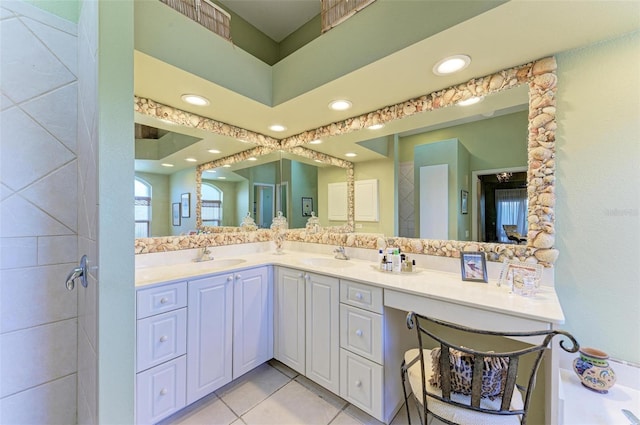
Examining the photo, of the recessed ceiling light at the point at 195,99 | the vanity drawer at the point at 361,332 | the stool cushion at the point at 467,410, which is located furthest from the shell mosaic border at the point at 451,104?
the stool cushion at the point at 467,410

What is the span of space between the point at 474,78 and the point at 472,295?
136 centimetres

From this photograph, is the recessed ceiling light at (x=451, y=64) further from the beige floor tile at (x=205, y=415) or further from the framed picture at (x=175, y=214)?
the beige floor tile at (x=205, y=415)

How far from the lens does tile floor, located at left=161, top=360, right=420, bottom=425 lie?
1.57 metres

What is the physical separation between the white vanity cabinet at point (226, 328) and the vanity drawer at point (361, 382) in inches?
28.1

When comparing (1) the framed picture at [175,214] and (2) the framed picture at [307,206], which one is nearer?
(1) the framed picture at [175,214]

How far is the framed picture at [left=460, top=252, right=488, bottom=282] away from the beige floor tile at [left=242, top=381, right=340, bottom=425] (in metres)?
1.23

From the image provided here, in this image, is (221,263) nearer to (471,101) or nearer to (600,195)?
(471,101)

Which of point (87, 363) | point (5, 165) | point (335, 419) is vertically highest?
point (5, 165)

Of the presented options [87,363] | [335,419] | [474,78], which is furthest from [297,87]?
[335,419]

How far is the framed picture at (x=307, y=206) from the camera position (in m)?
2.70

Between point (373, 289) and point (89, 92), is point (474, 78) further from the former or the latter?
point (89, 92)

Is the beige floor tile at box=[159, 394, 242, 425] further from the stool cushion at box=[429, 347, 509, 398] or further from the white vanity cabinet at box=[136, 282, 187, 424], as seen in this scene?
the stool cushion at box=[429, 347, 509, 398]

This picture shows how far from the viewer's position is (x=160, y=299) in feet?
4.82

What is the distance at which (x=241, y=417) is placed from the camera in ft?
5.24
